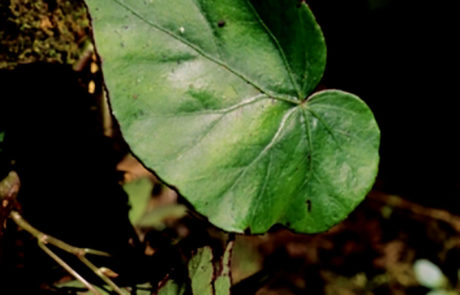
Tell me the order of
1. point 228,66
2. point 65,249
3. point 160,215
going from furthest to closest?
point 160,215, point 65,249, point 228,66

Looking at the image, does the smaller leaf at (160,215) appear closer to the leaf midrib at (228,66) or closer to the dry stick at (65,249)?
the dry stick at (65,249)

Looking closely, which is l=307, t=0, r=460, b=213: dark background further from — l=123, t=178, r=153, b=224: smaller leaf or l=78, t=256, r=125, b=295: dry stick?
l=78, t=256, r=125, b=295: dry stick

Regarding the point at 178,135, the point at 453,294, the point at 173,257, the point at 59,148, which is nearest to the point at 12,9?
the point at 59,148

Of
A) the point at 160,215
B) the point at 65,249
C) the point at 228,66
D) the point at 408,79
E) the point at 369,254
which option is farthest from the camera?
the point at 408,79

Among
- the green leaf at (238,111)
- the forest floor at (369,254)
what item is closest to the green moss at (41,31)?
the green leaf at (238,111)

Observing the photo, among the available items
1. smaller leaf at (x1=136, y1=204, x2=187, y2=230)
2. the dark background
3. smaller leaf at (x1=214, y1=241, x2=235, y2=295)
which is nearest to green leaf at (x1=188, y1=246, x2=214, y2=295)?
smaller leaf at (x1=214, y1=241, x2=235, y2=295)

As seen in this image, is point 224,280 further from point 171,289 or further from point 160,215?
point 160,215

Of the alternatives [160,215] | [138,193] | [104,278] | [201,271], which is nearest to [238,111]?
[201,271]
